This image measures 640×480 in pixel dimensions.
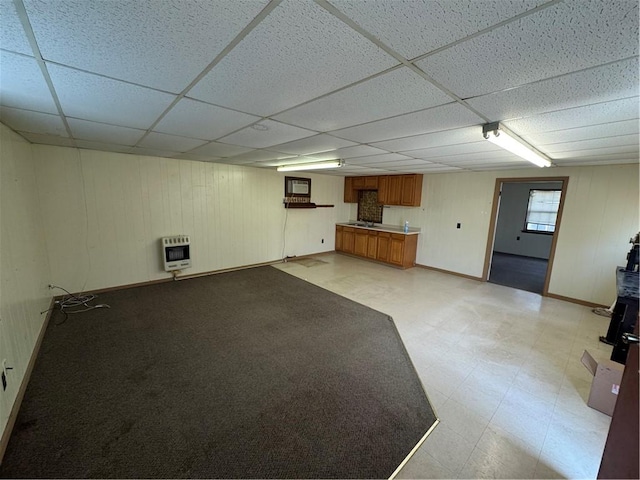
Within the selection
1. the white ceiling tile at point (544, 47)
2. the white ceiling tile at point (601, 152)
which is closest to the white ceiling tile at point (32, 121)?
the white ceiling tile at point (544, 47)

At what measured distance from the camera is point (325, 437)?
5.83 feet

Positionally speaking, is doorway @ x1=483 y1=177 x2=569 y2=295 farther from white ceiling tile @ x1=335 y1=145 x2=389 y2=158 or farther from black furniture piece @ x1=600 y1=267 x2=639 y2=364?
white ceiling tile @ x1=335 y1=145 x2=389 y2=158

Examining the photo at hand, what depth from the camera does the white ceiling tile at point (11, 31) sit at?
89 cm

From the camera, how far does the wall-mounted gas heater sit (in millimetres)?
4637

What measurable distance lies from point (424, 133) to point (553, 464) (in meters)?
2.68

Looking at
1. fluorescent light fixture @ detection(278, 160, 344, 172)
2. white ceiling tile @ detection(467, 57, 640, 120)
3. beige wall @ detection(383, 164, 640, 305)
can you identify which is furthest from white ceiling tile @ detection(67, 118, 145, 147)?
beige wall @ detection(383, 164, 640, 305)

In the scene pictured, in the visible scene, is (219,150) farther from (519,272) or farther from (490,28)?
(519,272)

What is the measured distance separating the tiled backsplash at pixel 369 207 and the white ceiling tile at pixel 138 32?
250 inches

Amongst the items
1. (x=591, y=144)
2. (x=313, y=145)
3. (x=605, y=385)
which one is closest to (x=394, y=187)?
(x=313, y=145)

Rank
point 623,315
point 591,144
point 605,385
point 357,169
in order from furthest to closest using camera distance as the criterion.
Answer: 1. point 357,169
2. point 623,315
3. point 591,144
4. point 605,385

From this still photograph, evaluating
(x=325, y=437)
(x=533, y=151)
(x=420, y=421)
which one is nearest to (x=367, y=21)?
(x=325, y=437)

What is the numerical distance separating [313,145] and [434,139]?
1.40m

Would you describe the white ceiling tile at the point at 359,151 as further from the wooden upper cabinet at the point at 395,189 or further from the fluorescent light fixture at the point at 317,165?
the wooden upper cabinet at the point at 395,189

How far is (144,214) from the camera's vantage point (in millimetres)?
4457
